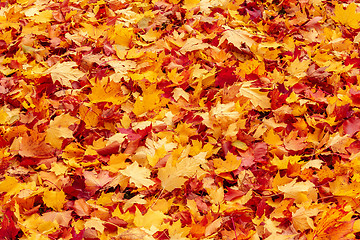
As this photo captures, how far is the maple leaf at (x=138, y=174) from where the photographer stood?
1.40 meters

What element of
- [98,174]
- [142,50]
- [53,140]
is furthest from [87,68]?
[98,174]

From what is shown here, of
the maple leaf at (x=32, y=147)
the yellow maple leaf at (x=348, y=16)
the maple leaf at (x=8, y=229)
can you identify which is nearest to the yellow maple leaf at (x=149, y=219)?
the maple leaf at (x=8, y=229)

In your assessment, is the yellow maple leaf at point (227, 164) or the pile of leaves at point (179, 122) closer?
the pile of leaves at point (179, 122)

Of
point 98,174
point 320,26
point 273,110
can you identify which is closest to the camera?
point 98,174

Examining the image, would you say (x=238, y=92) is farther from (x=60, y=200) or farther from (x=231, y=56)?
(x=60, y=200)

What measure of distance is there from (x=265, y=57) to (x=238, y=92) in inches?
17.1

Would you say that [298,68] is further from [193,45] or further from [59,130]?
[59,130]

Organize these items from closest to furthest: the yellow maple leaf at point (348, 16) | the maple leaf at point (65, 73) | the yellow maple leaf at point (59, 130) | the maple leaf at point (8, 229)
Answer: the maple leaf at point (8, 229) → the yellow maple leaf at point (59, 130) → the maple leaf at point (65, 73) → the yellow maple leaf at point (348, 16)

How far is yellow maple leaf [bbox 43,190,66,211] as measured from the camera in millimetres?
1353

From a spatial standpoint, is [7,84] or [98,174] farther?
[7,84]

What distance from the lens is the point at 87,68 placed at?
199 cm

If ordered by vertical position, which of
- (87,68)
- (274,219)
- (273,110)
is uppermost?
(87,68)

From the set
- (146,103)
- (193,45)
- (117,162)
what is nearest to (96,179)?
(117,162)

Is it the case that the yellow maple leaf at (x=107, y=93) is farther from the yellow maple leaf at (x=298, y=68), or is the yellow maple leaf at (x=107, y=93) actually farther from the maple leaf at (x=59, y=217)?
the yellow maple leaf at (x=298, y=68)
